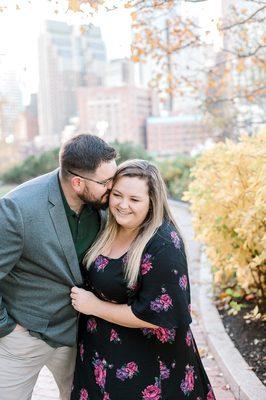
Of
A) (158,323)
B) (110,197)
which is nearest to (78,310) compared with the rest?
(158,323)

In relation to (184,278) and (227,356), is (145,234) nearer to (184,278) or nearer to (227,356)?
(184,278)

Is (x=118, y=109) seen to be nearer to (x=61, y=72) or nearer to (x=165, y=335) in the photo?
(x=61, y=72)

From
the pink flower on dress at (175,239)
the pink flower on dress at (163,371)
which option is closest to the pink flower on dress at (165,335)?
the pink flower on dress at (163,371)

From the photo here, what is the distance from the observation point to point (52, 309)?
112 inches

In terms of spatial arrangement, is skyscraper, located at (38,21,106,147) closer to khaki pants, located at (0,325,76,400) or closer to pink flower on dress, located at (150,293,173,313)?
khaki pants, located at (0,325,76,400)

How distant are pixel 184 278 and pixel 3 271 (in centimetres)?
88

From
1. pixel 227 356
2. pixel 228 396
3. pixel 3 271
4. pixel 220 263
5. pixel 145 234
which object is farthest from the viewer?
pixel 220 263

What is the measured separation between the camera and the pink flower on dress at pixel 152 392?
2.82 m

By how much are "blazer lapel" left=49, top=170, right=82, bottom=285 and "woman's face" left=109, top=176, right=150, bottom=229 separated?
0.87ft

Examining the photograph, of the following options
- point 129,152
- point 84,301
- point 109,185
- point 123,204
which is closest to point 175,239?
point 123,204

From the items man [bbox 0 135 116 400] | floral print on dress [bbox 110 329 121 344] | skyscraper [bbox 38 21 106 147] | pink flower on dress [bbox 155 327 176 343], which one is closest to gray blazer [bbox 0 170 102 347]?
man [bbox 0 135 116 400]

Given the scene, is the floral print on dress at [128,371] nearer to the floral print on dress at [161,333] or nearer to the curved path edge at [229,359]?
the floral print on dress at [161,333]

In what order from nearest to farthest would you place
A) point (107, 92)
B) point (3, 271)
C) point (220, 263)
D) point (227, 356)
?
point (3, 271)
point (227, 356)
point (220, 263)
point (107, 92)

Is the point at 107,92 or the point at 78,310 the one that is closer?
the point at 78,310
